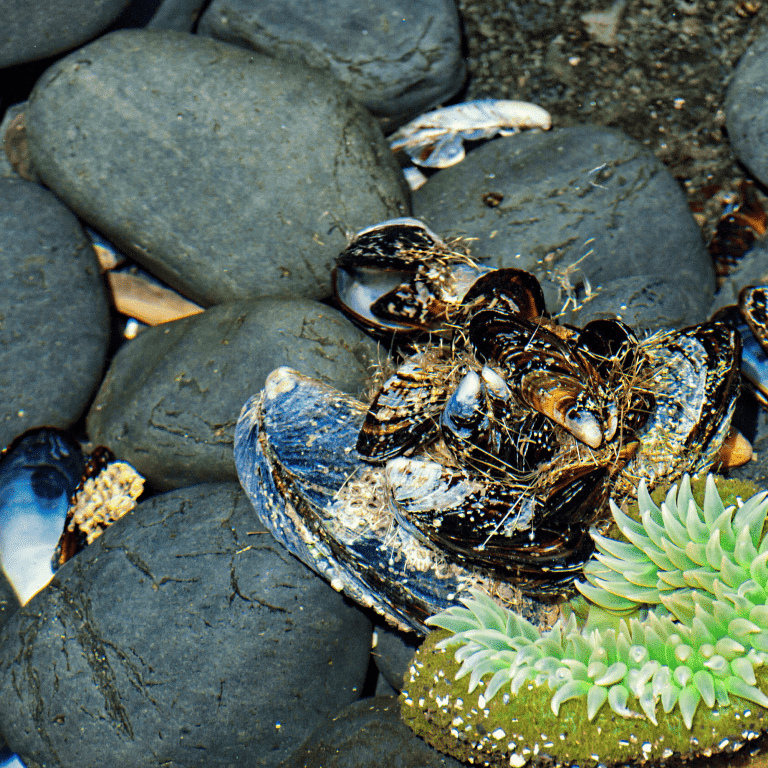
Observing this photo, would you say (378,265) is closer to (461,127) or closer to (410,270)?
(410,270)

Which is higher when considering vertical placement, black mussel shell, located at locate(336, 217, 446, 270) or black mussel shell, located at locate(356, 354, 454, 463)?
black mussel shell, located at locate(336, 217, 446, 270)

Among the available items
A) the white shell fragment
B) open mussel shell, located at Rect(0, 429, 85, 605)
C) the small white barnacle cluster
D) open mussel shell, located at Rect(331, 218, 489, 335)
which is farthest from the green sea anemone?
the white shell fragment

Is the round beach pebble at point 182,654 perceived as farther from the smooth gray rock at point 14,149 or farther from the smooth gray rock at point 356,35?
the smooth gray rock at point 356,35

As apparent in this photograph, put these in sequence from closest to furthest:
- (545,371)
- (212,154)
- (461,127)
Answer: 1. (545,371)
2. (212,154)
3. (461,127)

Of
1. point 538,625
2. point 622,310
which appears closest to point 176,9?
point 622,310

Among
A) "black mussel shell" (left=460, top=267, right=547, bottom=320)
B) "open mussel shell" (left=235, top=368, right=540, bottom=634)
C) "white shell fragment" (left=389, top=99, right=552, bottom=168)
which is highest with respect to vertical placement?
"white shell fragment" (left=389, top=99, right=552, bottom=168)

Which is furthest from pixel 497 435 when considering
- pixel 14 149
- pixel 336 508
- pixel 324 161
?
pixel 14 149

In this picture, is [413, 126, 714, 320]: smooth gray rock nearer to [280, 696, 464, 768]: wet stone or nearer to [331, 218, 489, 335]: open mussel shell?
[331, 218, 489, 335]: open mussel shell

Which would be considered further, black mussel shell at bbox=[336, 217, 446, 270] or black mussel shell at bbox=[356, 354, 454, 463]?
black mussel shell at bbox=[336, 217, 446, 270]
